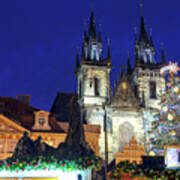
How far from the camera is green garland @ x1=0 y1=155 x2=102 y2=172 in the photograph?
44.1 feet

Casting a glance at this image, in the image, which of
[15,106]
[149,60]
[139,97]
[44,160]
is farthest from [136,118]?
[44,160]

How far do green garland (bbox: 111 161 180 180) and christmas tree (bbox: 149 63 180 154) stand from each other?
24.6 ft

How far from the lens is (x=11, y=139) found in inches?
1083

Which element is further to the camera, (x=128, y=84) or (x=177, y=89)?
(x=128, y=84)

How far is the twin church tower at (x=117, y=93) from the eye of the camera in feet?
144

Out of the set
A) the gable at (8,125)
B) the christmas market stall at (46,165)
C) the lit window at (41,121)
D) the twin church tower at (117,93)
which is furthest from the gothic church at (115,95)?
the christmas market stall at (46,165)

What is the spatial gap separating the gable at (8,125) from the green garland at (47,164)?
1402cm

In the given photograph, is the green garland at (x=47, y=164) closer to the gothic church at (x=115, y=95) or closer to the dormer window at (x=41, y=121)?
the dormer window at (x=41, y=121)

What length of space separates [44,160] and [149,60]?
3930 cm

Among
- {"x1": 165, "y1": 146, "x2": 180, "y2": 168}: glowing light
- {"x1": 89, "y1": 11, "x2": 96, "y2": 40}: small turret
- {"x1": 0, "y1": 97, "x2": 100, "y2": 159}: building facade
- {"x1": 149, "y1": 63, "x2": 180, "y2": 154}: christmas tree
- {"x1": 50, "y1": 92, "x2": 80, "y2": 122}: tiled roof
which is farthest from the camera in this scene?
{"x1": 89, "y1": 11, "x2": 96, "y2": 40}: small turret

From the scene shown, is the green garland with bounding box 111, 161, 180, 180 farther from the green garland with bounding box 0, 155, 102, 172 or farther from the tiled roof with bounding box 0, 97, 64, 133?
the tiled roof with bounding box 0, 97, 64, 133

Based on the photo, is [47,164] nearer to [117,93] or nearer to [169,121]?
[169,121]

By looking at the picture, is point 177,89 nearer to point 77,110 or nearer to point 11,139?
point 77,110

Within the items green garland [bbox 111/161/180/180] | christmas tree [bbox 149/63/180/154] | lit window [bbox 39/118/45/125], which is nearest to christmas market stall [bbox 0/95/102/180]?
green garland [bbox 111/161/180/180]
